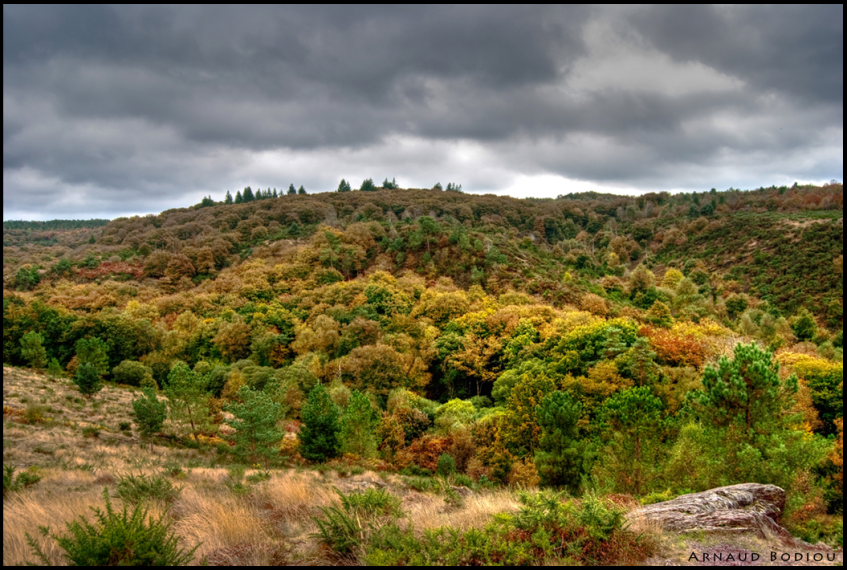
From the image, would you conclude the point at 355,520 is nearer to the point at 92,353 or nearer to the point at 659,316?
the point at 659,316

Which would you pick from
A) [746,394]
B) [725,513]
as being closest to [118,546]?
[725,513]

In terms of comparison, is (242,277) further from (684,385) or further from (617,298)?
(684,385)

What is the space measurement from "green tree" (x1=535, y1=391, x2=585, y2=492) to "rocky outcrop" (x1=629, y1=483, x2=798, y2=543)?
25.0 ft

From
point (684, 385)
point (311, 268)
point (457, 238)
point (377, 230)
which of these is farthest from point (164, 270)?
point (684, 385)

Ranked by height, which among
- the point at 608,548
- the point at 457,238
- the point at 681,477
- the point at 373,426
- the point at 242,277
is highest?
the point at 457,238

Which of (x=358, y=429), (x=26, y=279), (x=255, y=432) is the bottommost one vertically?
(x=358, y=429)

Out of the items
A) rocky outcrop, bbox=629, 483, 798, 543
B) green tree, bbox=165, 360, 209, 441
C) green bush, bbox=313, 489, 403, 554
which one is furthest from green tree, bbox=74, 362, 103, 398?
rocky outcrop, bbox=629, 483, 798, 543

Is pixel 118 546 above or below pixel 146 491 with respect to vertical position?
above

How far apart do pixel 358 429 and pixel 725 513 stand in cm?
1862

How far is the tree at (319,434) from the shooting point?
22.2 meters

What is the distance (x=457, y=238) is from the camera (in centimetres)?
7044

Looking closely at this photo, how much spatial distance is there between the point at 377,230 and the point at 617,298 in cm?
4645

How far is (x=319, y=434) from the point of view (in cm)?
2238

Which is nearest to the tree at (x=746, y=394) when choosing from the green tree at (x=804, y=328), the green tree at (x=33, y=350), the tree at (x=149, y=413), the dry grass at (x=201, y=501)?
the dry grass at (x=201, y=501)
